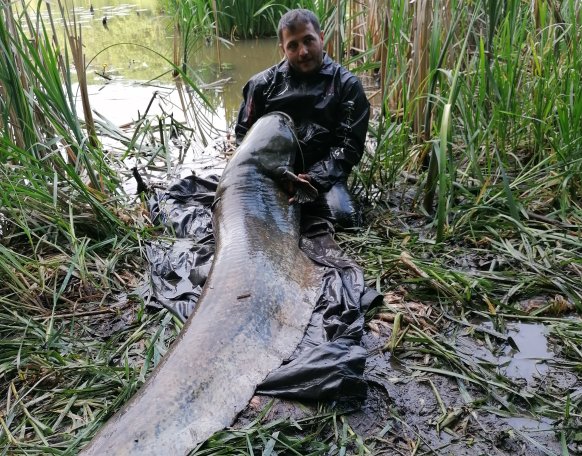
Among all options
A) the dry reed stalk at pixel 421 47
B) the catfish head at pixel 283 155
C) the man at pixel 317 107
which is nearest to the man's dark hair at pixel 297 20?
the man at pixel 317 107

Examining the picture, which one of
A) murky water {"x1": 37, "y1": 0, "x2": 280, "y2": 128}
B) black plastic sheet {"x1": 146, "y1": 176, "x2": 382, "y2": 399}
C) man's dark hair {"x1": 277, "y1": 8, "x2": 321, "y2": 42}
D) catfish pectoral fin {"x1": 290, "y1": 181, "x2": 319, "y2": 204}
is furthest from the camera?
murky water {"x1": 37, "y1": 0, "x2": 280, "y2": 128}

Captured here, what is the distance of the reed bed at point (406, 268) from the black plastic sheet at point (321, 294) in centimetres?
8

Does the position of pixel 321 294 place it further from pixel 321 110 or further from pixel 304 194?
pixel 321 110

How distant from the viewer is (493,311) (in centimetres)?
256

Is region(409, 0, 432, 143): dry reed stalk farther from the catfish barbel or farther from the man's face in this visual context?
the catfish barbel

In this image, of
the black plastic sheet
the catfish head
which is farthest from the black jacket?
the black plastic sheet

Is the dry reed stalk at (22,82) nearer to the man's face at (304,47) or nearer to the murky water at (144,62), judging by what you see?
the murky water at (144,62)

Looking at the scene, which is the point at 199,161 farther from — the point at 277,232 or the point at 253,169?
the point at 277,232

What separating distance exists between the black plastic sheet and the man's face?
3.34ft

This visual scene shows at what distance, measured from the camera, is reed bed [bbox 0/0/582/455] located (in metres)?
2.04

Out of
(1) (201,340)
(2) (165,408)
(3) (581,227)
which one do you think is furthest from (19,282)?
(3) (581,227)

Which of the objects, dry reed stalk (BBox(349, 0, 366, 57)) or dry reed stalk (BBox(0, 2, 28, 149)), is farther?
dry reed stalk (BBox(349, 0, 366, 57))

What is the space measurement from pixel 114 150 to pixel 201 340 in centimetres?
321

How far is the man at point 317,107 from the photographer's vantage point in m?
3.64
